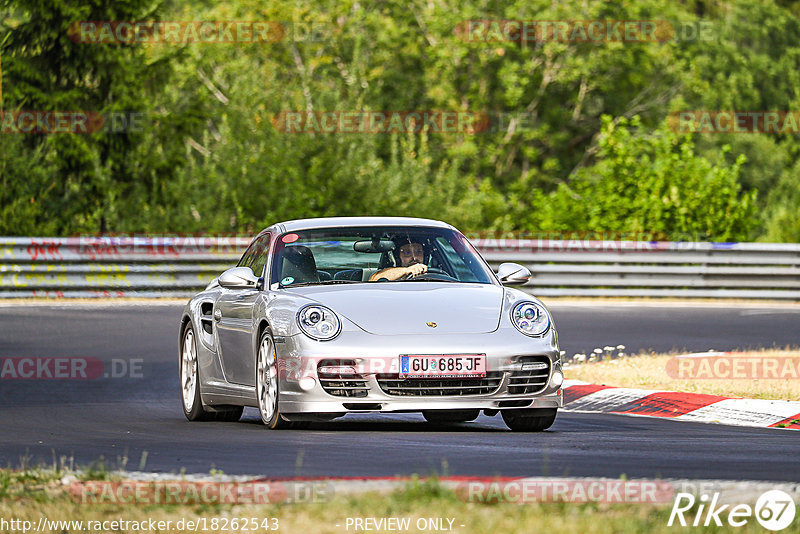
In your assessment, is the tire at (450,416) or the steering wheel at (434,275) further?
the steering wheel at (434,275)

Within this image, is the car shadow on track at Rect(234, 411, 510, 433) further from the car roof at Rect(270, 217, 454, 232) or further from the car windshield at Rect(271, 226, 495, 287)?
the car roof at Rect(270, 217, 454, 232)

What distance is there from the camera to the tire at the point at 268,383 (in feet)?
32.8

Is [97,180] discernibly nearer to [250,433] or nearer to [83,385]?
[83,385]

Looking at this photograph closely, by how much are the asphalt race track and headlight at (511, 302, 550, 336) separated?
2.13ft

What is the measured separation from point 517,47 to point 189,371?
36.7 meters

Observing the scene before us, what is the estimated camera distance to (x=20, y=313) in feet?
69.0

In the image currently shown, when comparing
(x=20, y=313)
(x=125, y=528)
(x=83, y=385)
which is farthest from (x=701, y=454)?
(x=20, y=313)

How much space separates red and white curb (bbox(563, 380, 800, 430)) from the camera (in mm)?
11289

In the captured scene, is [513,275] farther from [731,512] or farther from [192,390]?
[731,512]

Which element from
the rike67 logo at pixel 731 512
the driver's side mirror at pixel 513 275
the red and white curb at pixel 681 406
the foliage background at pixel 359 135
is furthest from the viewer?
the foliage background at pixel 359 135

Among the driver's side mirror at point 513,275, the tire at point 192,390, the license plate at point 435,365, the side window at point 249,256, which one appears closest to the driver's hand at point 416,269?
the driver's side mirror at point 513,275

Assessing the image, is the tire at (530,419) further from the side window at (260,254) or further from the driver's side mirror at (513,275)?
the side window at (260,254)

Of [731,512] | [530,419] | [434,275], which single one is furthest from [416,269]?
[731,512]

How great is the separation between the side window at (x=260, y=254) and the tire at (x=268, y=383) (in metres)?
0.94
